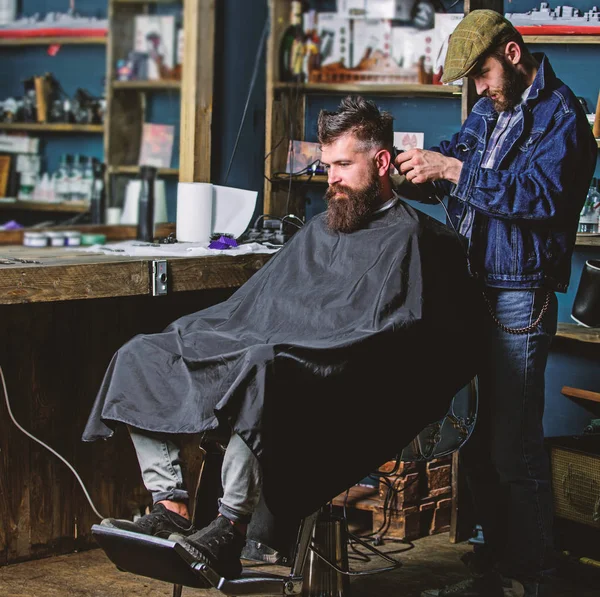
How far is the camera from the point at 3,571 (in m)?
3.07

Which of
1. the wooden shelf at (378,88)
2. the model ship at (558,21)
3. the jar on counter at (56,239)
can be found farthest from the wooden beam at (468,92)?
the jar on counter at (56,239)

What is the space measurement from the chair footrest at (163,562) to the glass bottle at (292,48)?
7.58 feet

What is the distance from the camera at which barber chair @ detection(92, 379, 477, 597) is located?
7.54 feet

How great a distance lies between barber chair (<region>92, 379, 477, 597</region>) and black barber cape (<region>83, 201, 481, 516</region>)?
0.51 feet

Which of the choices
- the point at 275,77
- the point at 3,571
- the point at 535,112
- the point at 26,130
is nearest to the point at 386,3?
the point at 275,77

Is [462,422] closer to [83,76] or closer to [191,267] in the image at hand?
[191,267]

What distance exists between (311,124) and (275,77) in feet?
0.79

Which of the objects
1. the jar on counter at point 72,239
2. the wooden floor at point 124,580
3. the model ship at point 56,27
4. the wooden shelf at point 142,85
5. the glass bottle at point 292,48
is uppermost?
the model ship at point 56,27

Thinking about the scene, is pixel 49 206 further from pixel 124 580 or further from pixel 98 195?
pixel 124 580

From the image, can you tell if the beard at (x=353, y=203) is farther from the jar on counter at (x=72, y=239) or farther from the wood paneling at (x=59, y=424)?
the jar on counter at (x=72, y=239)

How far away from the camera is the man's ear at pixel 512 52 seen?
267 cm

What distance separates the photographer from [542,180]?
257 cm

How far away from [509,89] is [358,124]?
0.42 metres

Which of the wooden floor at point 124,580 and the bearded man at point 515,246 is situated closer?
the bearded man at point 515,246
